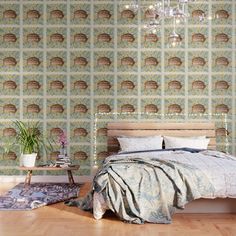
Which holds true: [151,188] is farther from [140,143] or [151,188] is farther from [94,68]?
[94,68]

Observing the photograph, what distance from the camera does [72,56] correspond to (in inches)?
294

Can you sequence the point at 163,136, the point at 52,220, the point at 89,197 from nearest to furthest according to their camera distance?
the point at 52,220 → the point at 89,197 → the point at 163,136

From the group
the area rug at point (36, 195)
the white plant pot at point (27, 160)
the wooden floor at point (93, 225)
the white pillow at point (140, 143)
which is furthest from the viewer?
the white plant pot at point (27, 160)

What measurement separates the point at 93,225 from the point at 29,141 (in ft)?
10.1

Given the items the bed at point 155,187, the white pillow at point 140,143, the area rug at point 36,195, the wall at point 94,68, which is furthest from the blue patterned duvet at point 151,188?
the wall at point 94,68

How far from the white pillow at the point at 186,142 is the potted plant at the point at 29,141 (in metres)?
2.10

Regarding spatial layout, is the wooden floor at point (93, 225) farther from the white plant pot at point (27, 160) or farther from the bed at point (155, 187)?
the white plant pot at point (27, 160)

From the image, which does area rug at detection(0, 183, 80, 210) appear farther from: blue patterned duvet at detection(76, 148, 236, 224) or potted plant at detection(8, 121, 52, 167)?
blue patterned duvet at detection(76, 148, 236, 224)

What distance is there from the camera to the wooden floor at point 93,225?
412 cm

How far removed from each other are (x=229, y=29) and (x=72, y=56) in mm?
2711

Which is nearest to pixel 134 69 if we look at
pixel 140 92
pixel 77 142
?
pixel 140 92

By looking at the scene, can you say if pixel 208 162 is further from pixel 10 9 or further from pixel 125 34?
pixel 10 9

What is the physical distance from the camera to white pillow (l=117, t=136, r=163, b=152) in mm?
6785

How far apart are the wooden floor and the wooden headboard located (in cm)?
238
